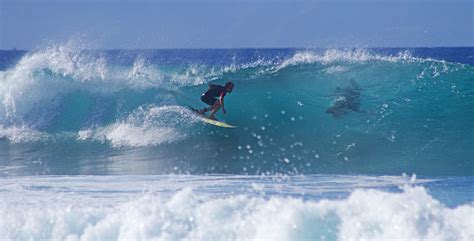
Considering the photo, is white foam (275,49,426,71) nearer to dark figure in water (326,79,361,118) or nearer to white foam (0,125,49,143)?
dark figure in water (326,79,361,118)

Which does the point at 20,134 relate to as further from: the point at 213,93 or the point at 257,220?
the point at 257,220

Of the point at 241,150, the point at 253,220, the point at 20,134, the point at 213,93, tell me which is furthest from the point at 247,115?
the point at 253,220

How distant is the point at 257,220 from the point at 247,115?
16.0ft

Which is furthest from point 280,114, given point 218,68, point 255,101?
point 218,68

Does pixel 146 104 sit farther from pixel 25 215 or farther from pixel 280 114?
pixel 25 215

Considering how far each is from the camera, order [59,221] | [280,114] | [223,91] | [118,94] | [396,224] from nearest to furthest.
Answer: [396,224]
[59,221]
[223,91]
[280,114]
[118,94]

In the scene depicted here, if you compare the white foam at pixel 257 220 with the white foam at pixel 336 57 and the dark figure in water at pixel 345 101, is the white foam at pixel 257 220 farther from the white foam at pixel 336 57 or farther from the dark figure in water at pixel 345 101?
the white foam at pixel 336 57

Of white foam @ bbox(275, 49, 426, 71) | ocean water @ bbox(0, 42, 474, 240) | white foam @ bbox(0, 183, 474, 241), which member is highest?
white foam @ bbox(275, 49, 426, 71)

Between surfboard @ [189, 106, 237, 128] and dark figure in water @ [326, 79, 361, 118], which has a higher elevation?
dark figure in water @ [326, 79, 361, 118]

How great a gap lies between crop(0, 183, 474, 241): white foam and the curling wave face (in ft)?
9.37

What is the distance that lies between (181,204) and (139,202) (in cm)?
51

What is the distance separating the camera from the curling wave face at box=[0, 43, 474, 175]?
31.9 ft

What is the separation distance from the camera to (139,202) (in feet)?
21.6

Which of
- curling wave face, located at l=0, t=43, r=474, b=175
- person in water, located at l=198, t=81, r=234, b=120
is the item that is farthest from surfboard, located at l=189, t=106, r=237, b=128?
curling wave face, located at l=0, t=43, r=474, b=175
